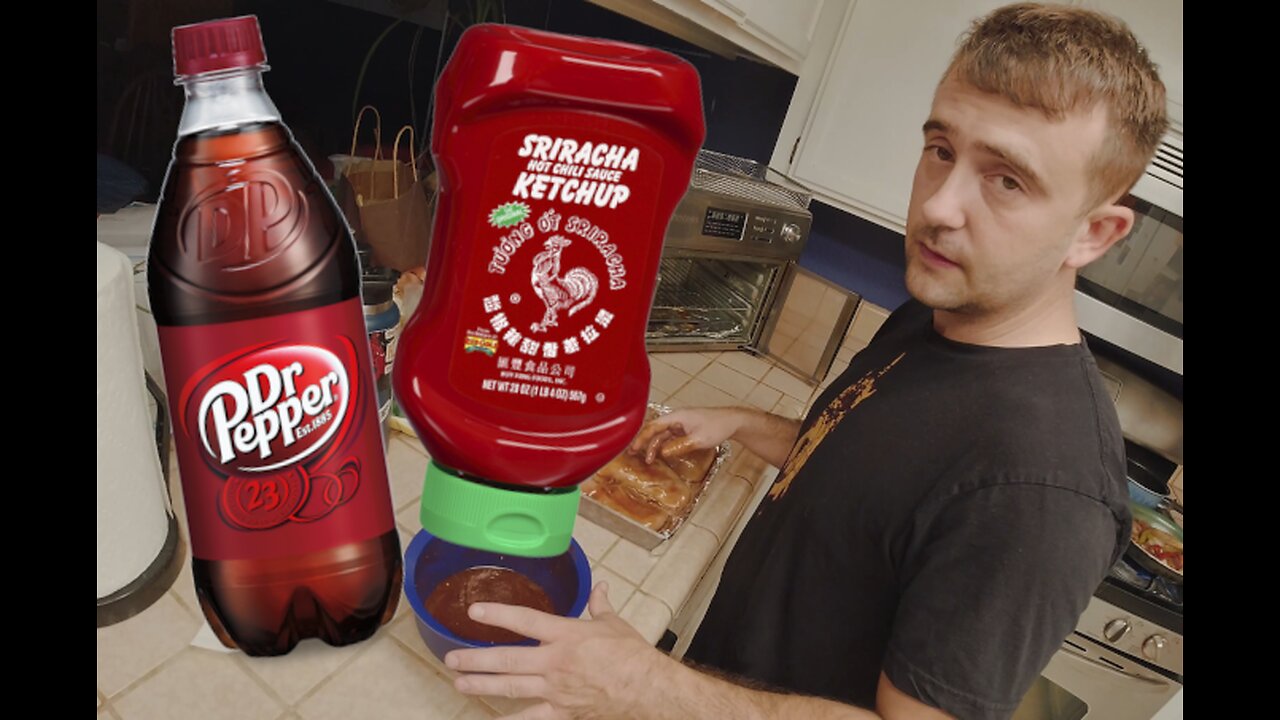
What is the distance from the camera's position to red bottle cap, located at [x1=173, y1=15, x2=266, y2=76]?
302mm

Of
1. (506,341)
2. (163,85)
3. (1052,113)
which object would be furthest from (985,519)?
(163,85)

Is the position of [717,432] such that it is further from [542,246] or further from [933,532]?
[542,246]

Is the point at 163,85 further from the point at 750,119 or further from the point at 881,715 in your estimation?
the point at 750,119

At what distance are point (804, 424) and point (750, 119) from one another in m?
1.32

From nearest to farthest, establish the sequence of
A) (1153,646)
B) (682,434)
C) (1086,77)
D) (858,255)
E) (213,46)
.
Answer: (213,46) → (1086,77) → (682,434) → (1153,646) → (858,255)

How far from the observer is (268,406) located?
0.35 meters

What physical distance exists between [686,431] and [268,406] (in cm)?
70

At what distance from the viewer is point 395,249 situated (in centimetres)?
55

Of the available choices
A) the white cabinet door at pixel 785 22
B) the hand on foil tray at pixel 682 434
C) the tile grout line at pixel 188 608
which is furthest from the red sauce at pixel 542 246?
the white cabinet door at pixel 785 22

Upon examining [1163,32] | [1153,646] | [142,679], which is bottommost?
[1153,646]

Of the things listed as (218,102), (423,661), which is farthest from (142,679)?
(218,102)

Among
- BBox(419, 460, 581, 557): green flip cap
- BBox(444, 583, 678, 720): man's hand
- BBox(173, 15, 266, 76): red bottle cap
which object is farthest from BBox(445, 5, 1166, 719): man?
BBox(173, 15, 266, 76): red bottle cap

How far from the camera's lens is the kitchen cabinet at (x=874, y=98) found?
4.57 ft

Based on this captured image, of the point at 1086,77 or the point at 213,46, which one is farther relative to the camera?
the point at 1086,77
